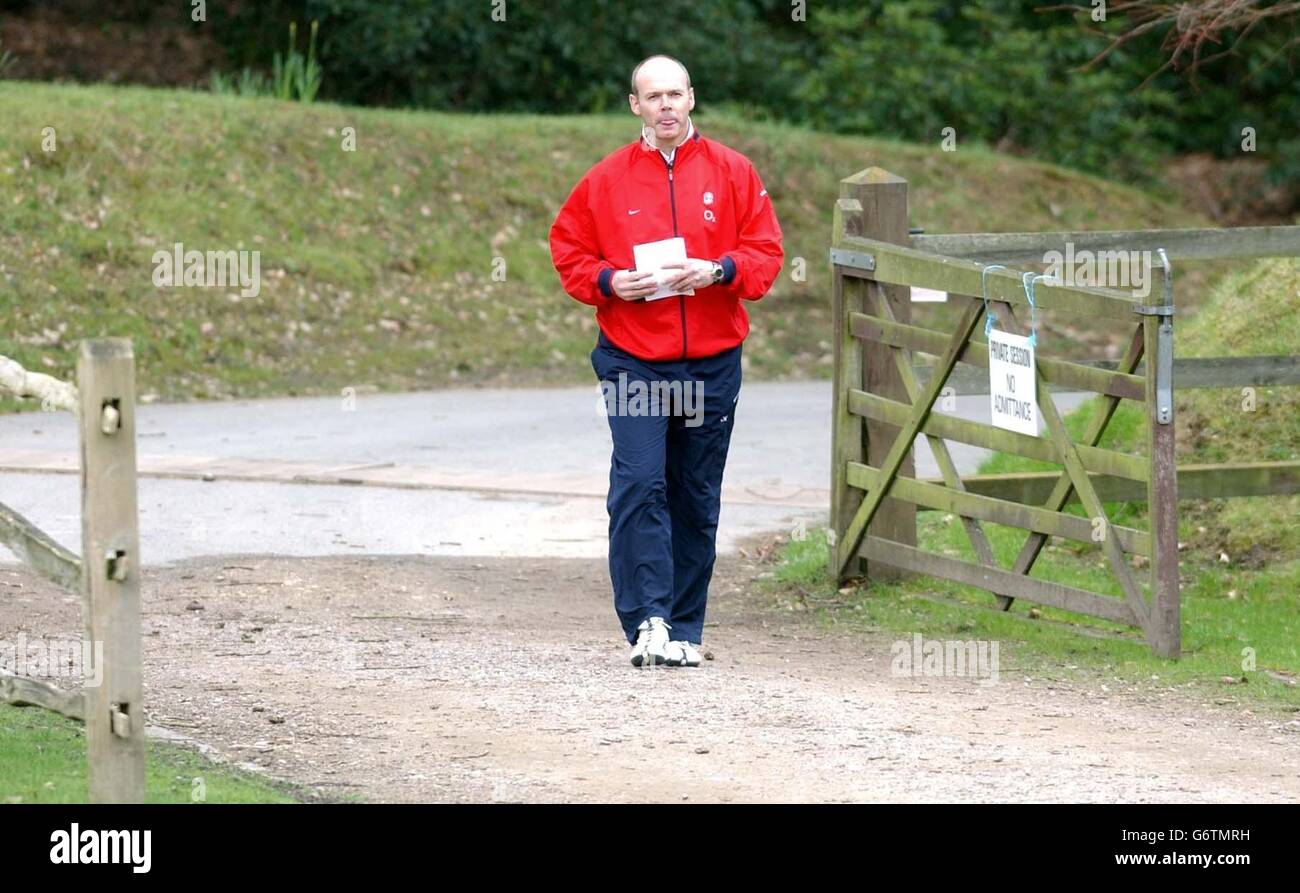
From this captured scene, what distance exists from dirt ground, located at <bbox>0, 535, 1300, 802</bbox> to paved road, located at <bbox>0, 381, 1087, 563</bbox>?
1189mm

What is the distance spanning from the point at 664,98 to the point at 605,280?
2.08ft

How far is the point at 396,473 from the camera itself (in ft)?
37.6

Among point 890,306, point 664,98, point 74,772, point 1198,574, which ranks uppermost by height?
point 664,98

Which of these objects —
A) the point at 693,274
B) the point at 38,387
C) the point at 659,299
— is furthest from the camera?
the point at 659,299

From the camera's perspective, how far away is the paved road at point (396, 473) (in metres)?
9.78

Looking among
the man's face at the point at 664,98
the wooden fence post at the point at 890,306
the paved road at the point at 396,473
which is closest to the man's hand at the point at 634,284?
the man's face at the point at 664,98

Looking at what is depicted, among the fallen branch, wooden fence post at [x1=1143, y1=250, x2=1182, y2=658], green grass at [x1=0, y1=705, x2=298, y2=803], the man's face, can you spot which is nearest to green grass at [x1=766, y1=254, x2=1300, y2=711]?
wooden fence post at [x1=1143, y1=250, x2=1182, y2=658]

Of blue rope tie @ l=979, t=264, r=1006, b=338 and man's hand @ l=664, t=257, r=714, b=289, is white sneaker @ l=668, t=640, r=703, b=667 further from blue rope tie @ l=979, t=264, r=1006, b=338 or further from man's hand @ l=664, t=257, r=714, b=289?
blue rope tie @ l=979, t=264, r=1006, b=338

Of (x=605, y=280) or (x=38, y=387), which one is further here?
A: (x=605, y=280)

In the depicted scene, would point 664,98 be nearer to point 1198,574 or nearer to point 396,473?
point 1198,574

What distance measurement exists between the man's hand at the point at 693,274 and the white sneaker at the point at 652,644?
114 centimetres

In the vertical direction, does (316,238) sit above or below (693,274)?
below

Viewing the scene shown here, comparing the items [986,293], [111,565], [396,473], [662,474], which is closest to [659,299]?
[662,474]

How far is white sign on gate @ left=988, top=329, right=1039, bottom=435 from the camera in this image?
7441 millimetres
